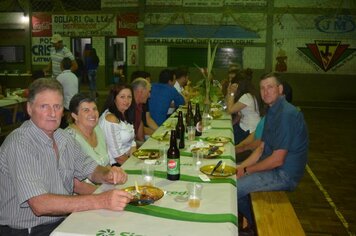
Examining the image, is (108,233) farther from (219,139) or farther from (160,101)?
(160,101)

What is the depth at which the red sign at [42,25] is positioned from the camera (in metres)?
14.8

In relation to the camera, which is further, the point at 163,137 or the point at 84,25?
the point at 84,25

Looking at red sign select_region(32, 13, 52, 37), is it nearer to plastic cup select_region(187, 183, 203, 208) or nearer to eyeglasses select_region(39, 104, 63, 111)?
eyeglasses select_region(39, 104, 63, 111)

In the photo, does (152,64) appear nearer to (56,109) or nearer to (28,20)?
(28,20)

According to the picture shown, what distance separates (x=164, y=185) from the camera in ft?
8.06

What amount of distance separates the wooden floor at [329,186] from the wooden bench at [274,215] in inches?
32.4

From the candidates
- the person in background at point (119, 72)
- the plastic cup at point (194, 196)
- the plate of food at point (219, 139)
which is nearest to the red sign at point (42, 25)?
the person in background at point (119, 72)

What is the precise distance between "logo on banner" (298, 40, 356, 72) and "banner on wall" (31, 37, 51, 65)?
9.09 metres

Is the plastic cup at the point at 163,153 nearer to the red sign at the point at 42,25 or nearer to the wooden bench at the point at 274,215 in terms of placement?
the wooden bench at the point at 274,215

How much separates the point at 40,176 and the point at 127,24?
12.8 m

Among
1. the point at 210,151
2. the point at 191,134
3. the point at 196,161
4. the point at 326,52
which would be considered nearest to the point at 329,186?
the point at 191,134

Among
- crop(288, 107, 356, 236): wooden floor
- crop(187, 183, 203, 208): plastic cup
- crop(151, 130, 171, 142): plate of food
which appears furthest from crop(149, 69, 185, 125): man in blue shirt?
crop(187, 183, 203, 208): plastic cup

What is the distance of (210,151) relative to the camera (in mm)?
3270

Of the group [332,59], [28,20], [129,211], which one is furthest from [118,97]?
[28,20]
